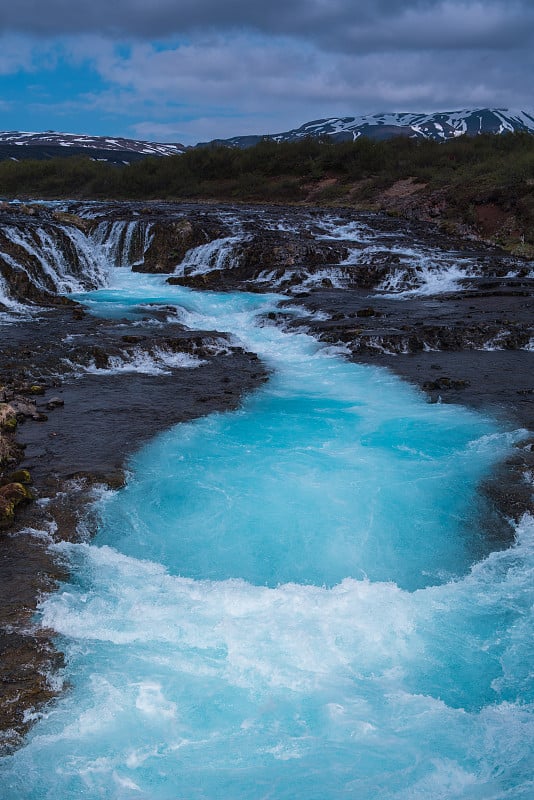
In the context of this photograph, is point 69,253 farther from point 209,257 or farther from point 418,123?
point 418,123

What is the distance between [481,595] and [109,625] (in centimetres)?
351

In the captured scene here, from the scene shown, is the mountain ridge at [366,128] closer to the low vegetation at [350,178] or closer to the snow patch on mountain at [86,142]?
the snow patch on mountain at [86,142]

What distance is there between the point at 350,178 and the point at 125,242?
20.6 m

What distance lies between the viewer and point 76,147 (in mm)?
114062

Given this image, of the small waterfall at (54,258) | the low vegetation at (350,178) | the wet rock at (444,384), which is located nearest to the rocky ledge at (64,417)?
the small waterfall at (54,258)

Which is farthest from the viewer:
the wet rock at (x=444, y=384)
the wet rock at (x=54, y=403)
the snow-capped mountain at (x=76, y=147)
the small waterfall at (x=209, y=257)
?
the snow-capped mountain at (x=76, y=147)

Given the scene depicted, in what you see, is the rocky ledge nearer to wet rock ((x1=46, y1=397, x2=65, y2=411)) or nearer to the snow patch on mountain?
wet rock ((x1=46, y1=397, x2=65, y2=411))

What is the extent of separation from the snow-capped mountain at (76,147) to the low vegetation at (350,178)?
4745 cm

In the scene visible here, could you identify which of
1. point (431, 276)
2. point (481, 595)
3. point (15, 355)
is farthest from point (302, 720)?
point (431, 276)

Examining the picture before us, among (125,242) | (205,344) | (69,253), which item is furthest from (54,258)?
(205,344)

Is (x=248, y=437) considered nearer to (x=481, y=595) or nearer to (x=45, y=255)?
(x=481, y=595)

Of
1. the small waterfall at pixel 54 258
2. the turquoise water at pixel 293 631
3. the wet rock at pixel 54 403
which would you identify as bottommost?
the turquoise water at pixel 293 631

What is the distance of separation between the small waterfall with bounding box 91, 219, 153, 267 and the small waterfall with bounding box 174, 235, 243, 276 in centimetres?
191

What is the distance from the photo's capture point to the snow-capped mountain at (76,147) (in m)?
95.9
